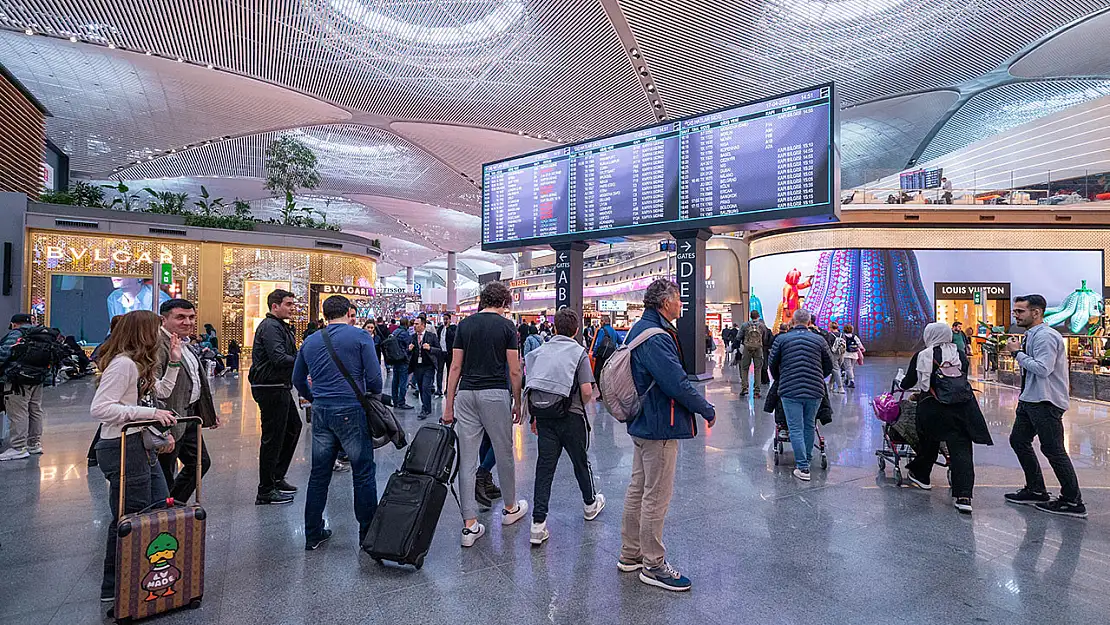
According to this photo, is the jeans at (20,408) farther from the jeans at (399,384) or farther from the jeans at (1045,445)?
the jeans at (1045,445)

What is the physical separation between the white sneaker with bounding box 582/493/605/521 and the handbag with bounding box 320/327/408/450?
4.37ft

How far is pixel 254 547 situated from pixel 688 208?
8.41 metres

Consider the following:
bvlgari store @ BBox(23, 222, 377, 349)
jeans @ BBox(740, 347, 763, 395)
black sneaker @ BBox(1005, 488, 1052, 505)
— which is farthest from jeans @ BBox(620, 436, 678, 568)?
bvlgari store @ BBox(23, 222, 377, 349)

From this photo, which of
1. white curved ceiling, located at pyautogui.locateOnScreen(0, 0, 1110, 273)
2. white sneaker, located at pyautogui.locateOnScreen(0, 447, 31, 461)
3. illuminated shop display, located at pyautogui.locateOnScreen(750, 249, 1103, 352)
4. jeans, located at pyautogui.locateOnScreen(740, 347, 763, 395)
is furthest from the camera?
illuminated shop display, located at pyautogui.locateOnScreen(750, 249, 1103, 352)

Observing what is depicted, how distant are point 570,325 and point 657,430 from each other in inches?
39.7

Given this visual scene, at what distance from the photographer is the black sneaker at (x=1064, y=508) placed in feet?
12.8

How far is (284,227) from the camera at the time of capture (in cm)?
1811

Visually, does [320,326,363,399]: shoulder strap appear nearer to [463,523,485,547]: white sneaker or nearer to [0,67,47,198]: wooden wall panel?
[463,523,485,547]: white sneaker

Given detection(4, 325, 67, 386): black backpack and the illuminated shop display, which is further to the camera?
the illuminated shop display

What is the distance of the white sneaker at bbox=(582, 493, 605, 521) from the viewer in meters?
3.82

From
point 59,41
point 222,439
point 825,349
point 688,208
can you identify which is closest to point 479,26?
point 688,208

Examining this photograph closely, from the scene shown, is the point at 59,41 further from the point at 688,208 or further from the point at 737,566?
the point at 737,566

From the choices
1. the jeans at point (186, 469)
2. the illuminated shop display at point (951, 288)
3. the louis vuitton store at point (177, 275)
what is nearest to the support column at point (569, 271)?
the jeans at point (186, 469)

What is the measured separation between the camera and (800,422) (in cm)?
492
